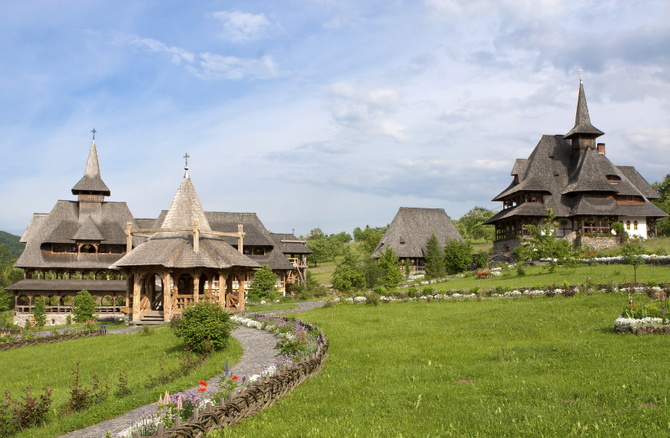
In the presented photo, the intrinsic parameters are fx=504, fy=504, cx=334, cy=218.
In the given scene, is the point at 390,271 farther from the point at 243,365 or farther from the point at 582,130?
the point at 582,130

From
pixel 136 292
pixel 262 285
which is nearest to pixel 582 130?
pixel 262 285

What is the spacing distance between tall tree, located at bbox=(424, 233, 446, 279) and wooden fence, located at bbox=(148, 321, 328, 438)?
2887 cm

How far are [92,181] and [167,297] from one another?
2936 centimetres

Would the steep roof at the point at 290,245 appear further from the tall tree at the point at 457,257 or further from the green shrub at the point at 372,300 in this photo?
the green shrub at the point at 372,300

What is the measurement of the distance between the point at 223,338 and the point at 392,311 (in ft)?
27.6

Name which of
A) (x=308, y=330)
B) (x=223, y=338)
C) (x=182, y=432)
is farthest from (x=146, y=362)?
(x=182, y=432)

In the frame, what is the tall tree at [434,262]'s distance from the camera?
38.8 m

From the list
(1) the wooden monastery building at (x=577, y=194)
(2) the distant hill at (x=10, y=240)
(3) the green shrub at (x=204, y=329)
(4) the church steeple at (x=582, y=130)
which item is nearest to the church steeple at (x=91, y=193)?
(3) the green shrub at (x=204, y=329)

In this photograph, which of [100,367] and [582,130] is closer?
[100,367]

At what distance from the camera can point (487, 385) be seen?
877 centimetres

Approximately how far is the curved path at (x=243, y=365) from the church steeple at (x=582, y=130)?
131ft

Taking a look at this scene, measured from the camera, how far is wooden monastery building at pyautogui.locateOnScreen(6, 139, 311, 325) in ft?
80.3

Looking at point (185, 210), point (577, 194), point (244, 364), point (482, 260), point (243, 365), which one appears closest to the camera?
point (243, 365)

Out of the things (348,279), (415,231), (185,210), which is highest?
(185,210)
